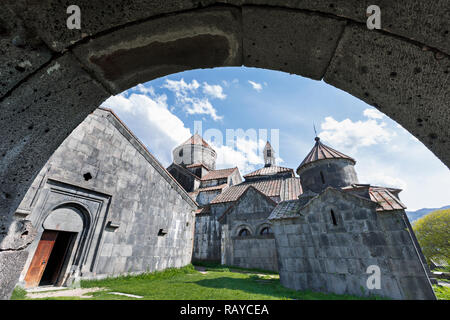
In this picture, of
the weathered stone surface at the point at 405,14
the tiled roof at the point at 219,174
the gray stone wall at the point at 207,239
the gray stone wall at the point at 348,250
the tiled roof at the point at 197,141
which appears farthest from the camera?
the tiled roof at the point at 197,141

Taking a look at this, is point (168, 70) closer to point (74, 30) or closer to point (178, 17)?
point (178, 17)

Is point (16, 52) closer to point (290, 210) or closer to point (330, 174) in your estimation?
point (290, 210)

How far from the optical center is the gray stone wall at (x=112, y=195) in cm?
635

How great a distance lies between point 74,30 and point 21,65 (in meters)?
0.44

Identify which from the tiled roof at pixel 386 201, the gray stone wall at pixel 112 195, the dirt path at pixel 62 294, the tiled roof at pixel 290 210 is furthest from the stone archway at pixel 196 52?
the tiled roof at pixel 290 210

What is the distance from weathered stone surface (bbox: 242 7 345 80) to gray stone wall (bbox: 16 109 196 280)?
22.6 ft

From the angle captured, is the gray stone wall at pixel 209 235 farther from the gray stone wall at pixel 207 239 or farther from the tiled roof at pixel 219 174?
the tiled roof at pixel 219 174

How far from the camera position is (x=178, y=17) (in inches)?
58.1

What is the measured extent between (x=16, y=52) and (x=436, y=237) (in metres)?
29.3

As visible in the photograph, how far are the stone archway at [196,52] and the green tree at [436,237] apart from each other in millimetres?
26266

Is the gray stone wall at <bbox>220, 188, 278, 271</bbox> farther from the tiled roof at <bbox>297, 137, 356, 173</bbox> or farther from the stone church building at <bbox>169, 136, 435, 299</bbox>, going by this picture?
the tiled roof at <bbox>297, 137, 356, 173</bbox>

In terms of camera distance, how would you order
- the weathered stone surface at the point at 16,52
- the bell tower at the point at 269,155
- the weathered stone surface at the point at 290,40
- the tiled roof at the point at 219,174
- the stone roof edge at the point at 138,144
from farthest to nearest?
the bell tower at the point at 269,155 → the tiled roof at the point at 219,174 → the stone roof edge at the point at 138,144 → the weathered stone surface at the point at 290,40 → the weathered stone surface at the point at 16,52
